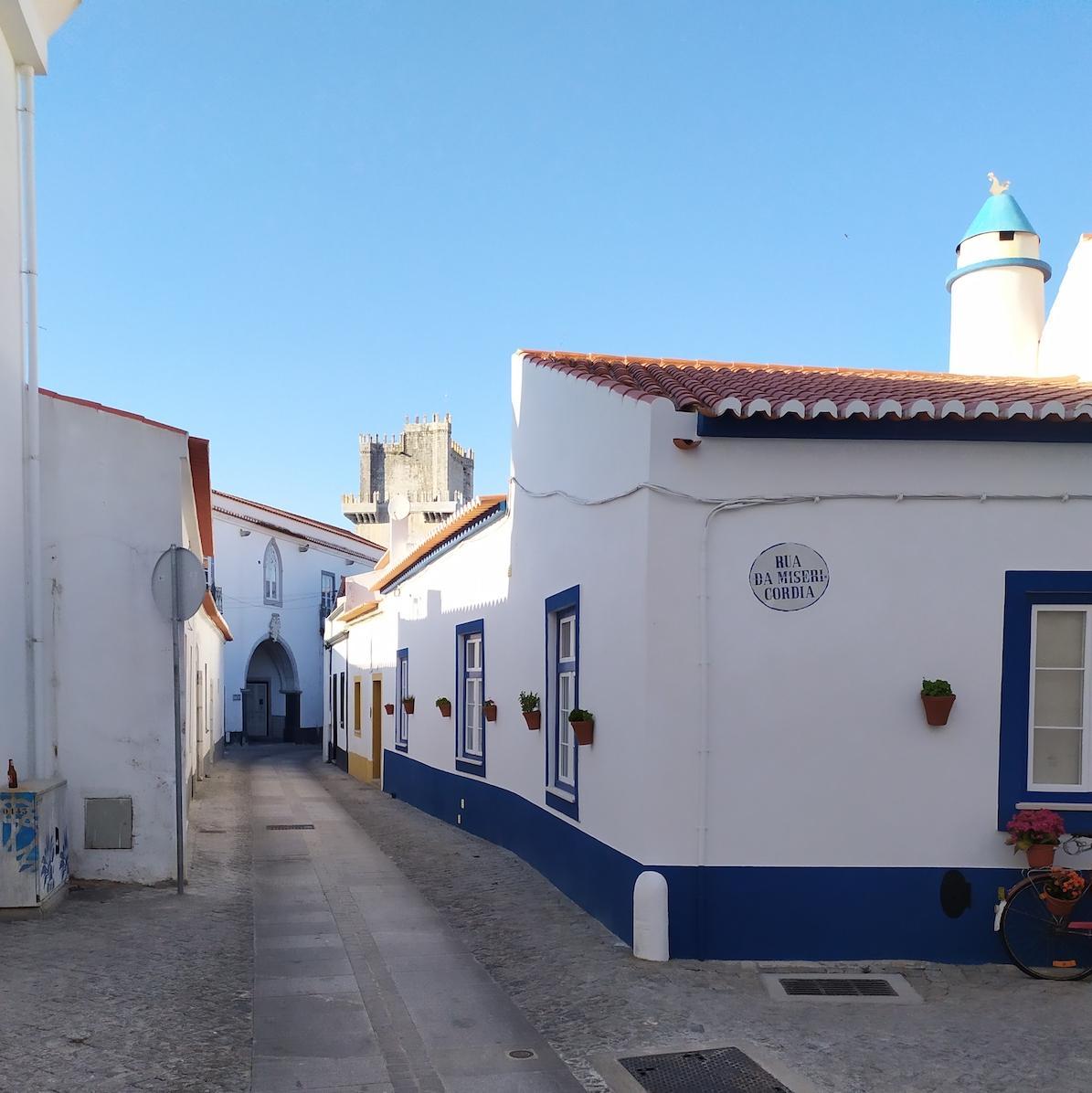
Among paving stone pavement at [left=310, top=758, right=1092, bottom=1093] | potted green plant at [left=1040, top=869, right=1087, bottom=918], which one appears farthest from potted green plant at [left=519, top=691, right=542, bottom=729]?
potted green plant at [left=1040, top=869, right=1087, bottom=918]

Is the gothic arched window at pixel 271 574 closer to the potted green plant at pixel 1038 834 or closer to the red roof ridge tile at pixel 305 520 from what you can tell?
the red roof ridge tile at pixel 305 520

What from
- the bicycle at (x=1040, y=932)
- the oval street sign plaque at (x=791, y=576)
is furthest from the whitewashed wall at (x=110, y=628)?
the bicycle at (x=1040, y=932)

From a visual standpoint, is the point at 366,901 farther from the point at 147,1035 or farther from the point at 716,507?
the point at 716,507

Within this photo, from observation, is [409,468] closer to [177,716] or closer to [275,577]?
[275,577]

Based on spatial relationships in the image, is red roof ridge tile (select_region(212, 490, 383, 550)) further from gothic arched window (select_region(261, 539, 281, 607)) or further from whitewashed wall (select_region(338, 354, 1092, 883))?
whitewashed wall (select_region(338, 354, 1092, 883))

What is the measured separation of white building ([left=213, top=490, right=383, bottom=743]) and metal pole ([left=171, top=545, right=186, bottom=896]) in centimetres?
2895

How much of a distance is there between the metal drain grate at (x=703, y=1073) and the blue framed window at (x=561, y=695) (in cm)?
366

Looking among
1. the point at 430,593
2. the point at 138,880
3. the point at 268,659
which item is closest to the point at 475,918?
the point at 138,880

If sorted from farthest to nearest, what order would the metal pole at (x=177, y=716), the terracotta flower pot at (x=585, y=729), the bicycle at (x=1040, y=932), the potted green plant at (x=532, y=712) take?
the potted green plant at (x=532, y=712), the metal pole at (x=177, y=716), the terracotta flower pot at (x=585, y=729), the bicycle at (x=1040, y=932)

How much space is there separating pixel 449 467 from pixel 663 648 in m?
67.4

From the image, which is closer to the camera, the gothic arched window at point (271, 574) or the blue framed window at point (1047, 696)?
the blue framed window at point (1047, 696)

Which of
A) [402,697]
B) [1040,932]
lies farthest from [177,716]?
[402,697]

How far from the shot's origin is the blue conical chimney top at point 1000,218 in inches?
491

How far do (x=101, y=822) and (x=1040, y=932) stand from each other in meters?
6.86
